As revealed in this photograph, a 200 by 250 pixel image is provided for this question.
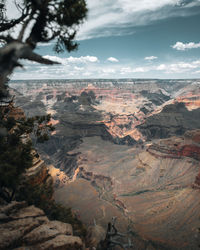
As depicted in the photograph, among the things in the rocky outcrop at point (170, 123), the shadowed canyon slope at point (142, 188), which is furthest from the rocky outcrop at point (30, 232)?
the rocky outcrop at point (170, 123)

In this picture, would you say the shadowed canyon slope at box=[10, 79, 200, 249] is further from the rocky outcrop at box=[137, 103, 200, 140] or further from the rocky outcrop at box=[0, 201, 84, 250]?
the rocky outcrop at box=[137, 103, 200, 140]

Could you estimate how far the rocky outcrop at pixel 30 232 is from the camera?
10949 mm

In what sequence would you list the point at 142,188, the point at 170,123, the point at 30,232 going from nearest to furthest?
the point at 30,232
the point at 142,188
the point at 170,123

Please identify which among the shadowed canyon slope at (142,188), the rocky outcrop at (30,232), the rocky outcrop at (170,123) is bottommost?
the shadowed canyon slope at (142,188)

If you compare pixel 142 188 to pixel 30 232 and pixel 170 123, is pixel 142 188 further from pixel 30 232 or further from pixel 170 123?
pixel 170 123

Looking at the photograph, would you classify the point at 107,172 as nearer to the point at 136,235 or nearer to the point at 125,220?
the point at 125,220

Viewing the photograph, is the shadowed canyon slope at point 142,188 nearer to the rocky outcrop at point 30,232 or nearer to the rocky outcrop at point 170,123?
the rocky outcrop at point 30,232

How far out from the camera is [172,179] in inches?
2116

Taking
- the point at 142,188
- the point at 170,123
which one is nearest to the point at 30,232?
the point at 142,188

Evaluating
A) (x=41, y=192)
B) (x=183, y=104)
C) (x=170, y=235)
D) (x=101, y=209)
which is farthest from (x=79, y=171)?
(x=183, y=104)

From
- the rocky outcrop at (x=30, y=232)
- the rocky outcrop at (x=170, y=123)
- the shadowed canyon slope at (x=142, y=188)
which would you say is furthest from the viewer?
the rocky outcrop at (x=170, y=123)

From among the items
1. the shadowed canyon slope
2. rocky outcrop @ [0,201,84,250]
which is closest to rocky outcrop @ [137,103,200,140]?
the shadowed canyon slope

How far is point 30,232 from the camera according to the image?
1203 centimetres

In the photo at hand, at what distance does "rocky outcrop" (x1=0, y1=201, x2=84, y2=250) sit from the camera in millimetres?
10949
